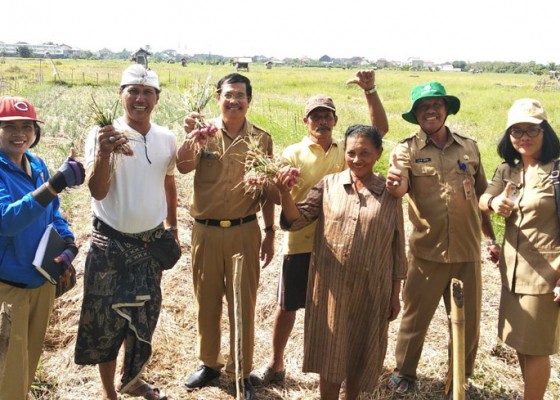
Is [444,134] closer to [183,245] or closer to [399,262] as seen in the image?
[399,262]

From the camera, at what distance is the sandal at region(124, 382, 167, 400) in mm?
2979

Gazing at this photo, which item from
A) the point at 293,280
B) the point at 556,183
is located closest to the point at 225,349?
the point at 293,280

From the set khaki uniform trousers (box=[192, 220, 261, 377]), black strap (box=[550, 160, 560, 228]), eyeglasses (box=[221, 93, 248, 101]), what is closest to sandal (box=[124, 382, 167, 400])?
khaki uniform trousers (box=[192, 220, 261, 377])

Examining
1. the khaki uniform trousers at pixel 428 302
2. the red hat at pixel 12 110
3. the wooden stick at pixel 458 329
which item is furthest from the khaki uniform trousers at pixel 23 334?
the khaki uniform trousers at pixel 428 302

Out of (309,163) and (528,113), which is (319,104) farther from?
(528,113)

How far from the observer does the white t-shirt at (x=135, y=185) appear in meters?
2.65

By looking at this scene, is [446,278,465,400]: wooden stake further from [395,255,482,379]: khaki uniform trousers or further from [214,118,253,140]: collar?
[214,118,253,140]: collar

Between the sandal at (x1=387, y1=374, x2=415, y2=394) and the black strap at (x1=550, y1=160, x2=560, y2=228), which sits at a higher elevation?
the black strap at (x1=550, y1=160, x2=560, y2=228)

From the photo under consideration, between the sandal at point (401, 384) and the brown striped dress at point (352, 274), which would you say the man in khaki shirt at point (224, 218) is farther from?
the sandal at point (401, 384)

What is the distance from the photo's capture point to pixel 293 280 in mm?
3064

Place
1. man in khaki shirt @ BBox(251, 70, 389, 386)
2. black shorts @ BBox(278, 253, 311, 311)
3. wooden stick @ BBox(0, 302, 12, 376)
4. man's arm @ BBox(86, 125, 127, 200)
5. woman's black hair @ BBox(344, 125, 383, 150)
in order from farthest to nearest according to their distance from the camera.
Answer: black shorts @ BBox(278, 253, 311, 311), man in khaki shirt @ BBox(251, 70, 389, 386), woman's black hair @ BBox(344, 125, 383, 150), man's arm @ BBox(86, 125, 127, 200), wooden stick @ BBox(0, 302, 12, 376)

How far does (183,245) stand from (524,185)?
12.0 ft

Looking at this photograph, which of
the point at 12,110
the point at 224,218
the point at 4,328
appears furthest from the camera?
the point at 224,218

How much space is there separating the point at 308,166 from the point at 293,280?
0.74m
